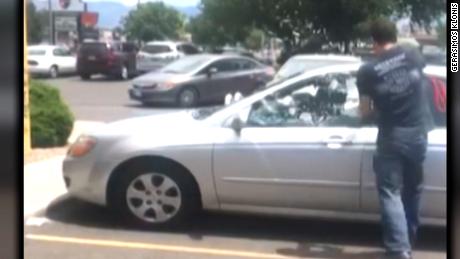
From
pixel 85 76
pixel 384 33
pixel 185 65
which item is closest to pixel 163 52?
pixel 185 65

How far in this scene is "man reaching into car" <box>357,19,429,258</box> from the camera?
4.19 m

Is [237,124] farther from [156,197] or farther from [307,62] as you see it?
[156,197]

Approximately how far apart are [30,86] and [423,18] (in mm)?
2806

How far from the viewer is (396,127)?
13.9 feet

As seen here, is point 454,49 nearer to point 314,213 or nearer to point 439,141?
point 439,141

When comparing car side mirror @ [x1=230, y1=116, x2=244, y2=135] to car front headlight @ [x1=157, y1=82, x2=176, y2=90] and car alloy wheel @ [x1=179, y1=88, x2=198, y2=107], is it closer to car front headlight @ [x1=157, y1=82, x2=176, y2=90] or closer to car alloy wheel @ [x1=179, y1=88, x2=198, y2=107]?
car alloy wheel @ [x1=179, y1=88, x2=198, y2=107]

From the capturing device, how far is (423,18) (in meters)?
4.18

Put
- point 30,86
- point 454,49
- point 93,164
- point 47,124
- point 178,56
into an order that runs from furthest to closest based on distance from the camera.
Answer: point 47,124
point 30,86
point 93,164
point 178,56
point 454,49

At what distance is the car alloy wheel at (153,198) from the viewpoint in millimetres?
4715

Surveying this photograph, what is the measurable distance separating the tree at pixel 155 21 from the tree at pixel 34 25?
53 centimetres

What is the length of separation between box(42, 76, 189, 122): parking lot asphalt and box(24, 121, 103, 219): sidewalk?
0.10 metres

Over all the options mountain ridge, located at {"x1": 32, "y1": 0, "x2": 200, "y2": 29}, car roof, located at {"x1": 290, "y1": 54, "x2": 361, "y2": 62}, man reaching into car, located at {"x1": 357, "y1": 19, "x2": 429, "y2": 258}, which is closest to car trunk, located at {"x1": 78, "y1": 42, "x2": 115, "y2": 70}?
mountain ridge, located at {"x1": 32, "y1": 0, "x2": 200, "y2": 29}

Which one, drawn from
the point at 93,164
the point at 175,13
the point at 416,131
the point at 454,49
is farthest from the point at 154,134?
the point at 454,49

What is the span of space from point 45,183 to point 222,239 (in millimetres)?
1212
